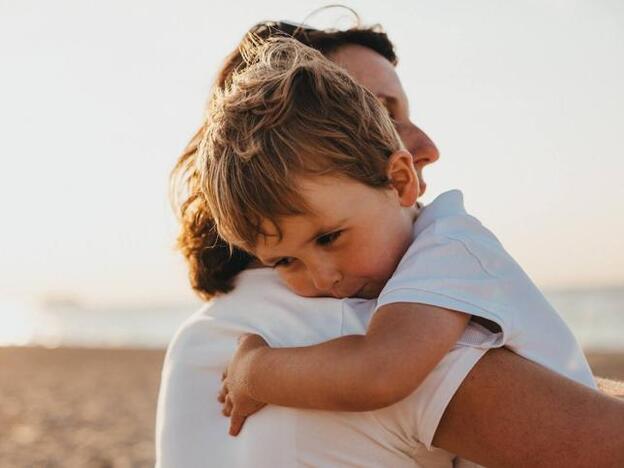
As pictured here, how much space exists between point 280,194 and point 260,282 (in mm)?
305

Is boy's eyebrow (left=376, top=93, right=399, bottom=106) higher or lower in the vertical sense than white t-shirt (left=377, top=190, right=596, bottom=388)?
higher

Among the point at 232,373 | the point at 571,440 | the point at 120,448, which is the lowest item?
the point at 120,448

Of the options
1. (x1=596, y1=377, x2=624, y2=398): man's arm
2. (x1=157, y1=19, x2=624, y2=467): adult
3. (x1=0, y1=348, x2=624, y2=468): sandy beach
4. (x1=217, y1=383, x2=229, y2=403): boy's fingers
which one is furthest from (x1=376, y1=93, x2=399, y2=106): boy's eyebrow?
(x1=0, y1=348, x2=624, y2=468): sandy beach

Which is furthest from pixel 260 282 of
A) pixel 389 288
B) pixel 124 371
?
pixel 124 371

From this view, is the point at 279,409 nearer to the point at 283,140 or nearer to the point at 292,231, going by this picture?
the point at 292,231

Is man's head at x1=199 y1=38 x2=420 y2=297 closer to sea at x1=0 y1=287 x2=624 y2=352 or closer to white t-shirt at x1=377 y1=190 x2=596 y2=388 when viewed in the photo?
white t-shirt at x1=377 y1=190 x2=596 y2=388

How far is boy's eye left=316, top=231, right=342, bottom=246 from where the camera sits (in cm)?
229

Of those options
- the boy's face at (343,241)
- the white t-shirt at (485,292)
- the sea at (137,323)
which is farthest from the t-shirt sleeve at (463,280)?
the sea at (137,323)

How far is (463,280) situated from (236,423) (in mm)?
629

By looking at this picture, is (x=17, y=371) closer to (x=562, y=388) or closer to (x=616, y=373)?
(x=616, y=373)

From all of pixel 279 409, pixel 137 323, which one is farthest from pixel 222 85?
pixel 137 323

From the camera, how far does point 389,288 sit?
6.51 feet

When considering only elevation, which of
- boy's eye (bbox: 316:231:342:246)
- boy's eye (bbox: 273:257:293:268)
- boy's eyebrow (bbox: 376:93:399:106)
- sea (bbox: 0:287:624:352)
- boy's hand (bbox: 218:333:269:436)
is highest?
boy's eyebrow (bbox: 376:93:399:106)

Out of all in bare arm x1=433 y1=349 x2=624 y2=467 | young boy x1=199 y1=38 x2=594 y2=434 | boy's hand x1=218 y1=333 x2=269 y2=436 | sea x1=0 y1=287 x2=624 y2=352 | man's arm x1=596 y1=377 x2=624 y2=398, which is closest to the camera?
bare arm x1=433 y1=349 x2=624 y2=467
